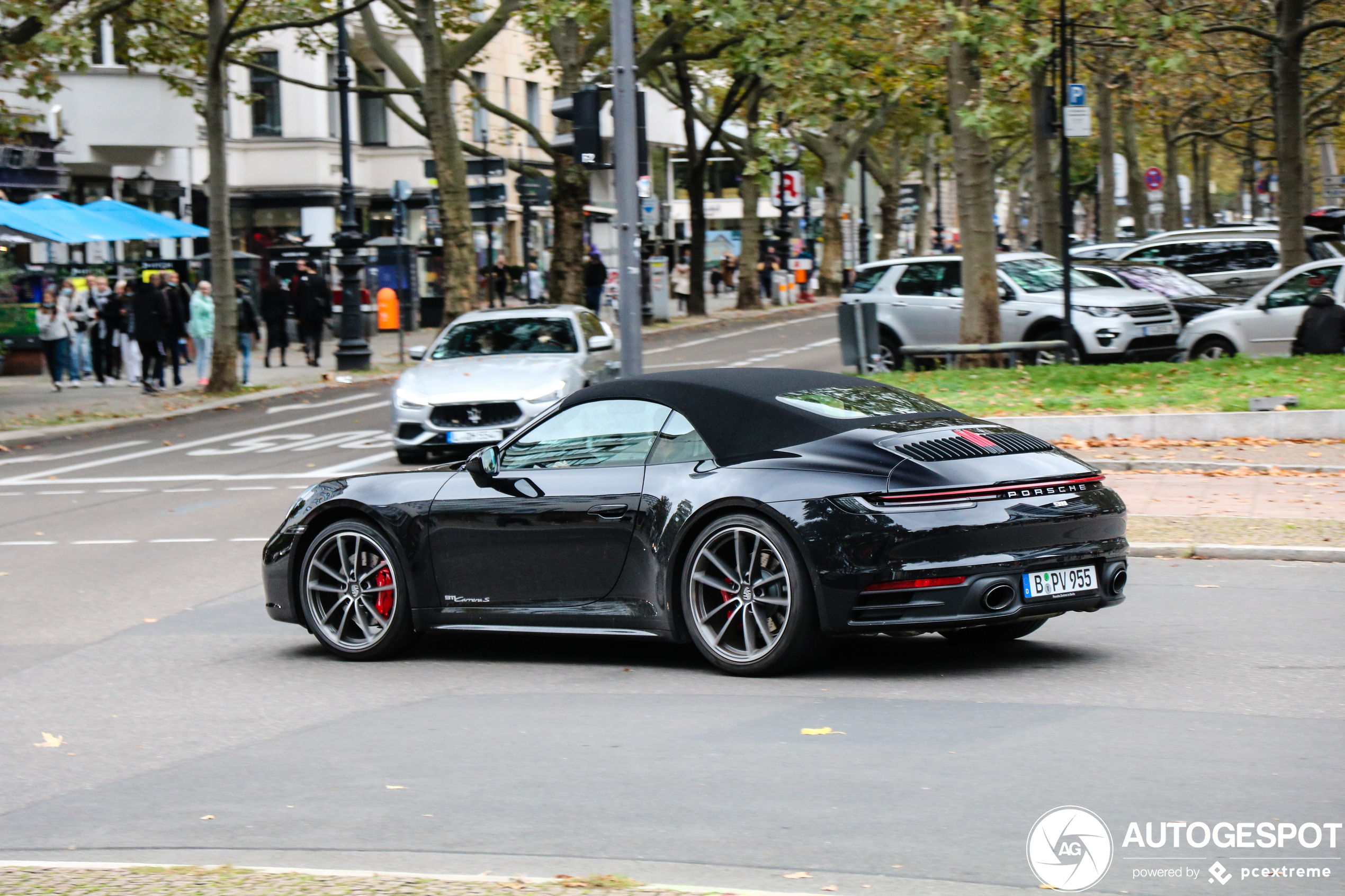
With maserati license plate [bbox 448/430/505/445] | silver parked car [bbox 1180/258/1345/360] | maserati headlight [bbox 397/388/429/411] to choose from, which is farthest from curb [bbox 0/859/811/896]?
silver parked car [bbox 1180/258/1345/360]

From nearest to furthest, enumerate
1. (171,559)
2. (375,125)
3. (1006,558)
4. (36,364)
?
(1006,558) → (171,559) → (36,364) → (375,125)

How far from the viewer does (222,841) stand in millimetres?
5520

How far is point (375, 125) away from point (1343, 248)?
41.5m

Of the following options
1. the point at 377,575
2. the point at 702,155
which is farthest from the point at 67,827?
the point at 702,155

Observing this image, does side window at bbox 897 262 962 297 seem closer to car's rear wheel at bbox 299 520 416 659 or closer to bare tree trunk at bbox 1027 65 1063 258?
bare tree trunk at bbox 1027 65 1063 258

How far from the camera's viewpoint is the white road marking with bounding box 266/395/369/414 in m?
26.7

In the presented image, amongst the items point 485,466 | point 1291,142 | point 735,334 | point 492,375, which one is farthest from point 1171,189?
point 485,466

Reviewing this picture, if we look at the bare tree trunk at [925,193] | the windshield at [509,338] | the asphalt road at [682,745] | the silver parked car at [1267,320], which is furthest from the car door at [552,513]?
the bare tree trunk at [925,193]

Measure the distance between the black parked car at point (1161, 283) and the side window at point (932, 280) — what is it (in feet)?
5.69

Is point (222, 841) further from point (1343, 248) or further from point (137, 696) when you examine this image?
point (1343, 248)

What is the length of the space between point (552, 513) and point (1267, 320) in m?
16.5

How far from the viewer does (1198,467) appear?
14961 millimetres

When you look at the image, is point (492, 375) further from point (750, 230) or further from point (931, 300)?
point (750, 230)

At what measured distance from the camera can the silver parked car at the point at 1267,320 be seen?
875 inches
